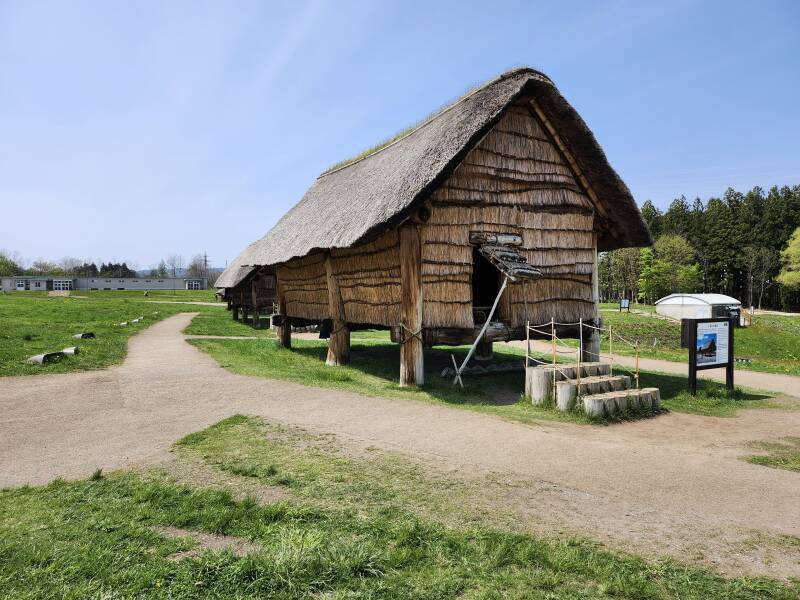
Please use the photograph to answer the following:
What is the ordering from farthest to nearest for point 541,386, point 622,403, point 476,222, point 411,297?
1. point 476,222
2. point 411,297
3. point 541,386
4. point 622,403

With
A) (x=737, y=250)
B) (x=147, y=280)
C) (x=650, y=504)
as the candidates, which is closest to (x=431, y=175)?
(x=650, y=504)

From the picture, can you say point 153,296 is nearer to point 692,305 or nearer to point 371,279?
point 692,305

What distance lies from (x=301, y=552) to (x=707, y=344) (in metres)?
10.4

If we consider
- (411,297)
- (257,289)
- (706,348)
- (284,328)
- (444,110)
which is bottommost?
(284,328)

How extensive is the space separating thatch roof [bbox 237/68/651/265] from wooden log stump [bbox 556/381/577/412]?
4272 mm

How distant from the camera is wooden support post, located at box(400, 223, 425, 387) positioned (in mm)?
10367

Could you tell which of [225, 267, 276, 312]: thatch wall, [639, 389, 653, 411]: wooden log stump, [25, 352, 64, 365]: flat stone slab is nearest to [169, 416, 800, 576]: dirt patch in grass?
[639, 389, 653, 411]: wooden log stump

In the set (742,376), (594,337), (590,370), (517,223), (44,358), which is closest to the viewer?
(590,370)

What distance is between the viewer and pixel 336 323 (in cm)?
1391

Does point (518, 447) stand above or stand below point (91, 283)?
below

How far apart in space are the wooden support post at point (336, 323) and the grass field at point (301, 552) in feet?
30.0

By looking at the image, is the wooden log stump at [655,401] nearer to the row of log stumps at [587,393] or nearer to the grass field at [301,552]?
the row of log stumps at [587,393]

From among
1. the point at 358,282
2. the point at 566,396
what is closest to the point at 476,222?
the point at 358,282

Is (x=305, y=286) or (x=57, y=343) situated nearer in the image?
(x=57, y=343)
